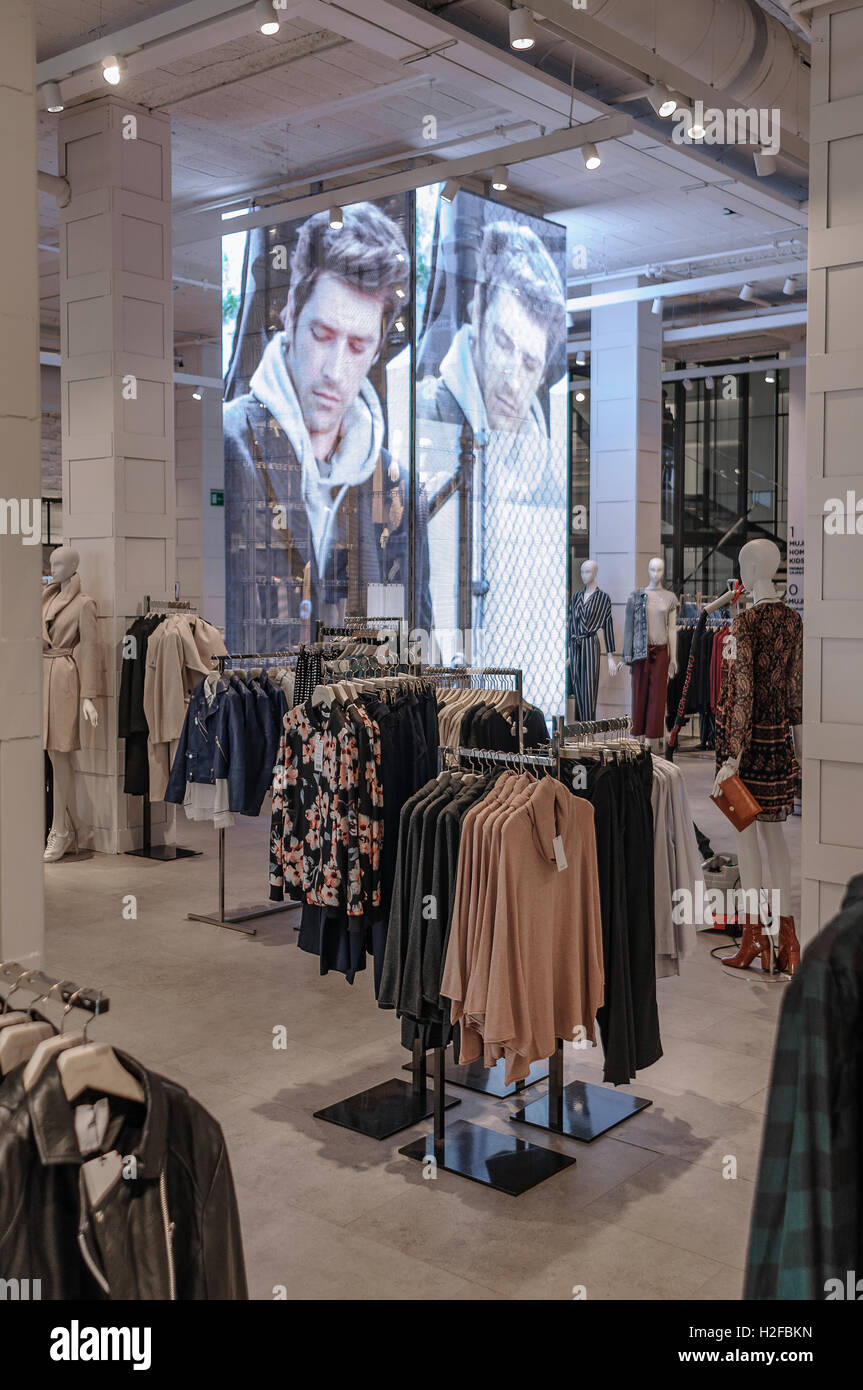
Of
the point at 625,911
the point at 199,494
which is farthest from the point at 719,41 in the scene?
the point at 199,494

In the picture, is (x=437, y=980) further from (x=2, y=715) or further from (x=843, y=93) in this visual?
(x=843, y=93)

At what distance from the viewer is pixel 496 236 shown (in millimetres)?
8570

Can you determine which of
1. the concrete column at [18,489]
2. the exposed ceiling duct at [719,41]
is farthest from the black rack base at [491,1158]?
the exposed ceiling duct at [719,41]

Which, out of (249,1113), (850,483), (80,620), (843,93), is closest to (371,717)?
(249,1113)

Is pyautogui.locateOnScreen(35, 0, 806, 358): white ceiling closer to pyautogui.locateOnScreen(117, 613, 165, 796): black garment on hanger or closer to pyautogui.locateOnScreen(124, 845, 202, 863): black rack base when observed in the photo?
pyautogui.locateOnScreen(117, 613, 165, 796): black garment on hanger

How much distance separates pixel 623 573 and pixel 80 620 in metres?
5.60

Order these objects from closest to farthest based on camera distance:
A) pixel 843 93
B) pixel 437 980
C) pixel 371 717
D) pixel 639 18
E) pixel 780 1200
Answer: pixel 780 1200 → pixel 437 980 → pixel 843 93 → pixel 371 717 → pixel 639 18

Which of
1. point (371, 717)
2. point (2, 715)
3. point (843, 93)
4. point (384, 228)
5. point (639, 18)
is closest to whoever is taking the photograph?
point (2, 715)

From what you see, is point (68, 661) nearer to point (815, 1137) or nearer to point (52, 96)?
point (52, 96)

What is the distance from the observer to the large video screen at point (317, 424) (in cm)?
823

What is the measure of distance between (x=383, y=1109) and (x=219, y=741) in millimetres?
2105

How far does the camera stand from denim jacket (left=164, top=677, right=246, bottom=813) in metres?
5.47

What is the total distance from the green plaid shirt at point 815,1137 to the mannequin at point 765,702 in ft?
11.0

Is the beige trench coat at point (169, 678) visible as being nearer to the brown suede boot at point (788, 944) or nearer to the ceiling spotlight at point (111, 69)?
the ceiling spotlight at point (111, 69)
